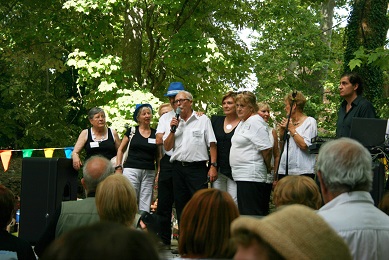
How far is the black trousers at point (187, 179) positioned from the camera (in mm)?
8570

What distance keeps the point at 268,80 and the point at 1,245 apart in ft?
65.6

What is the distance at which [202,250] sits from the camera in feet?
10.8

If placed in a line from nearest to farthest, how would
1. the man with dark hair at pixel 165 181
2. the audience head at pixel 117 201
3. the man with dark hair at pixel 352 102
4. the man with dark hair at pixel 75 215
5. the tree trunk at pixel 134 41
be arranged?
the audience head at pixel 117 201 < the man with dark hair at pixel 75 215 < the man with dark hair at pixel 352 102 < the man with dark hair at pixel 165 181 < the tree trunk at pixel 134 41

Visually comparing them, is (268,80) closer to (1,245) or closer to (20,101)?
(20,101)

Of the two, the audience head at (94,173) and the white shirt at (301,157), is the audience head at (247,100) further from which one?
the audience head at (94,173)

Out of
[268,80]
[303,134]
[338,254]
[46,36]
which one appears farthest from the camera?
[268,80]

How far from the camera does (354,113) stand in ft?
25.7

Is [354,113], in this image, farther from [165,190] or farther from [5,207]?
[5,207]

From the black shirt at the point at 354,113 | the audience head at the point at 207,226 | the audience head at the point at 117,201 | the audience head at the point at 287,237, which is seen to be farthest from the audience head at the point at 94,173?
the audience head at the point at 287,237

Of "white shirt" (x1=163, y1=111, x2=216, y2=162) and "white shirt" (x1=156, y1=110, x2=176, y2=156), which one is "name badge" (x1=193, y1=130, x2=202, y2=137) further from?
"white shirt" (x1=156, y1=110, x2=176, y2=156)

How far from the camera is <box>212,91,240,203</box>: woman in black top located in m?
8.49

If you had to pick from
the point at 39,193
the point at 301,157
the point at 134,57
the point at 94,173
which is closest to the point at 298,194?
the point at 94,173

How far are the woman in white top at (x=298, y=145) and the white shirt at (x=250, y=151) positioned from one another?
0.77ft

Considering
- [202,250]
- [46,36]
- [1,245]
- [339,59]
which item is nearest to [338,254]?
[202,250]
